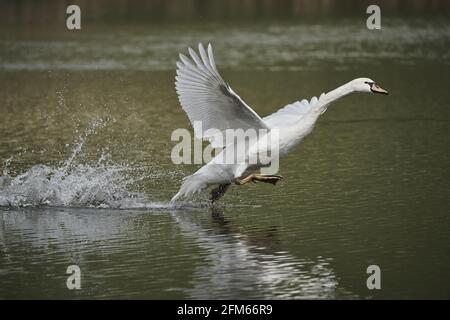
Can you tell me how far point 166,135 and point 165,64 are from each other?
11.9m

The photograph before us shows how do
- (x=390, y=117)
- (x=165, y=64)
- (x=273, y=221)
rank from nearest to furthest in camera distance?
(x=273, y=221), (x=390, y=117), (x=165, y=64)

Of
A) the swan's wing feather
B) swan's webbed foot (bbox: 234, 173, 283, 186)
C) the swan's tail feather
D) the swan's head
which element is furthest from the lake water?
the swan's head

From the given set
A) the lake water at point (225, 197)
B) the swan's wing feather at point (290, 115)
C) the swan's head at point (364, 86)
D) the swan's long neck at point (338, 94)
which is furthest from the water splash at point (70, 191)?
the swan's head at point (364, 86)

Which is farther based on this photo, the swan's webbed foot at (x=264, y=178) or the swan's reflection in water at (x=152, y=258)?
the swan's webbed foot at (x=264, y=178)

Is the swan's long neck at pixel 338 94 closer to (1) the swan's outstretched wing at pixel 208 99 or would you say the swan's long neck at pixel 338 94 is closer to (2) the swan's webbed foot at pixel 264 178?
(1) the swan's outstretched wing at pixel 208 99

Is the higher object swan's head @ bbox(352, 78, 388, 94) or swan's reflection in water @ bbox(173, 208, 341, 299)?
swan's head @ bbox(352, 78, 388, 94)

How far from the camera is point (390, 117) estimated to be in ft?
72.0

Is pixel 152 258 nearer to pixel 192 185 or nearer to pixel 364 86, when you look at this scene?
pixel 192 185

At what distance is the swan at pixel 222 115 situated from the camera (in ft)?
43.3

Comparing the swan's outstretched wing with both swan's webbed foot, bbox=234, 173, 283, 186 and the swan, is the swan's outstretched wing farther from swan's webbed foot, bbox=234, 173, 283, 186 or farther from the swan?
swan's webbed foot, bbox=234, 173, 283, 186

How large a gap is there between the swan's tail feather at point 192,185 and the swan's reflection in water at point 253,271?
1.22 meters

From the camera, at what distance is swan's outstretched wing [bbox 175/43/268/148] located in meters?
13.1
